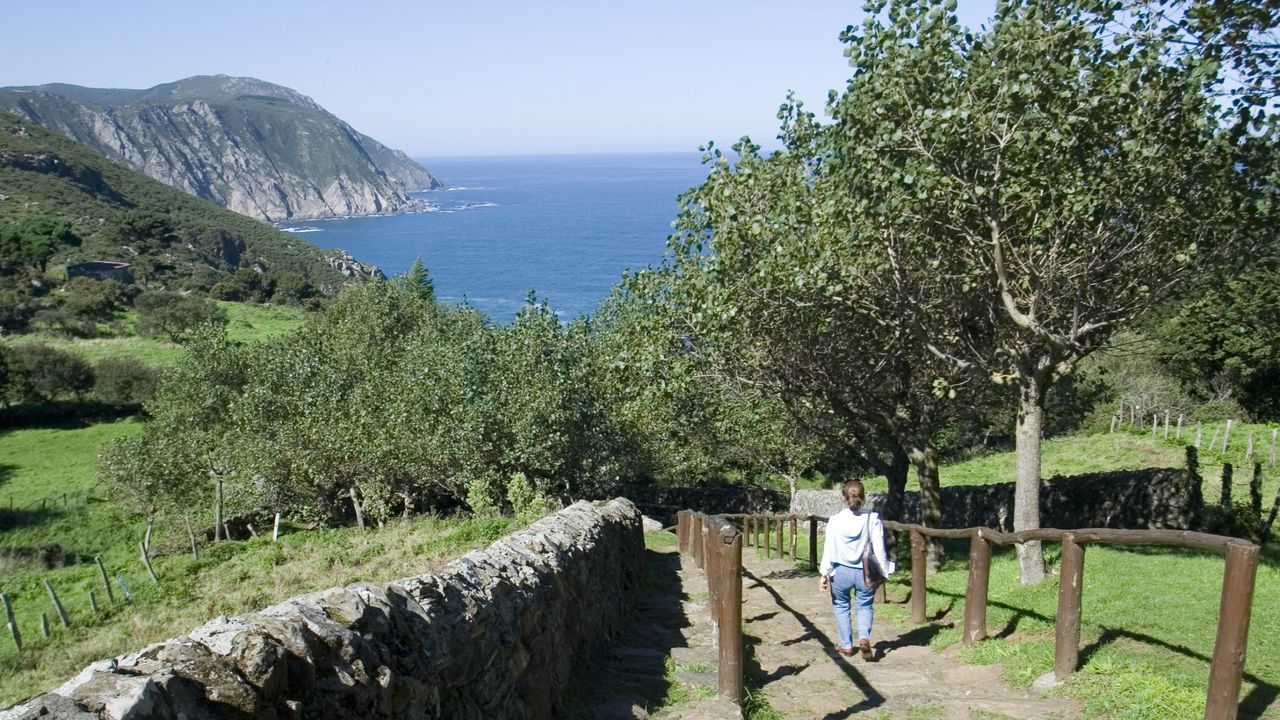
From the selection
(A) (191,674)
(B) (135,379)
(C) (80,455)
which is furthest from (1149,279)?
(B) (135,379)

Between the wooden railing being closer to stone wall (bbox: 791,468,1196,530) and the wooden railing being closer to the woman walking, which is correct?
the woman walking

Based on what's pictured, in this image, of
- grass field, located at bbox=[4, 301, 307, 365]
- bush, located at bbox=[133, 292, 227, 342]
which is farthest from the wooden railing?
bush, located at bbox=[133, 292, 227, 342]

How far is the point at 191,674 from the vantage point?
385 cm

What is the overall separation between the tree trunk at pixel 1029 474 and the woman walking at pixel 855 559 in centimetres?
394

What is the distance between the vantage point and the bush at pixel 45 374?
2468 inches

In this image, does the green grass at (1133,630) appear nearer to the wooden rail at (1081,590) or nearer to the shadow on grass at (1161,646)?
the shadow on grass at (1161,646)

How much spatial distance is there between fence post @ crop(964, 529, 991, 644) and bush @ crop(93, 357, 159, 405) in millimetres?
64760

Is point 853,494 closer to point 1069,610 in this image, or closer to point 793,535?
point 1069,610

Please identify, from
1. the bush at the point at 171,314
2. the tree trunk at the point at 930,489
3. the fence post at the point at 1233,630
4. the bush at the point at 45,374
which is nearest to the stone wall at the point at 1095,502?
the tree trunk at the point at 930,489

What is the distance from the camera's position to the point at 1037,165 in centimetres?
1253

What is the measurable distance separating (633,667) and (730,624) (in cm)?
194

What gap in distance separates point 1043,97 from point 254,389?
116ft

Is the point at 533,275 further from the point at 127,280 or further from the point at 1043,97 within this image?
the point at 1043,97

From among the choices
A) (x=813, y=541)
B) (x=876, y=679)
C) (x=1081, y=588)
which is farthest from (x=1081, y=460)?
(x=1081, y=588)
